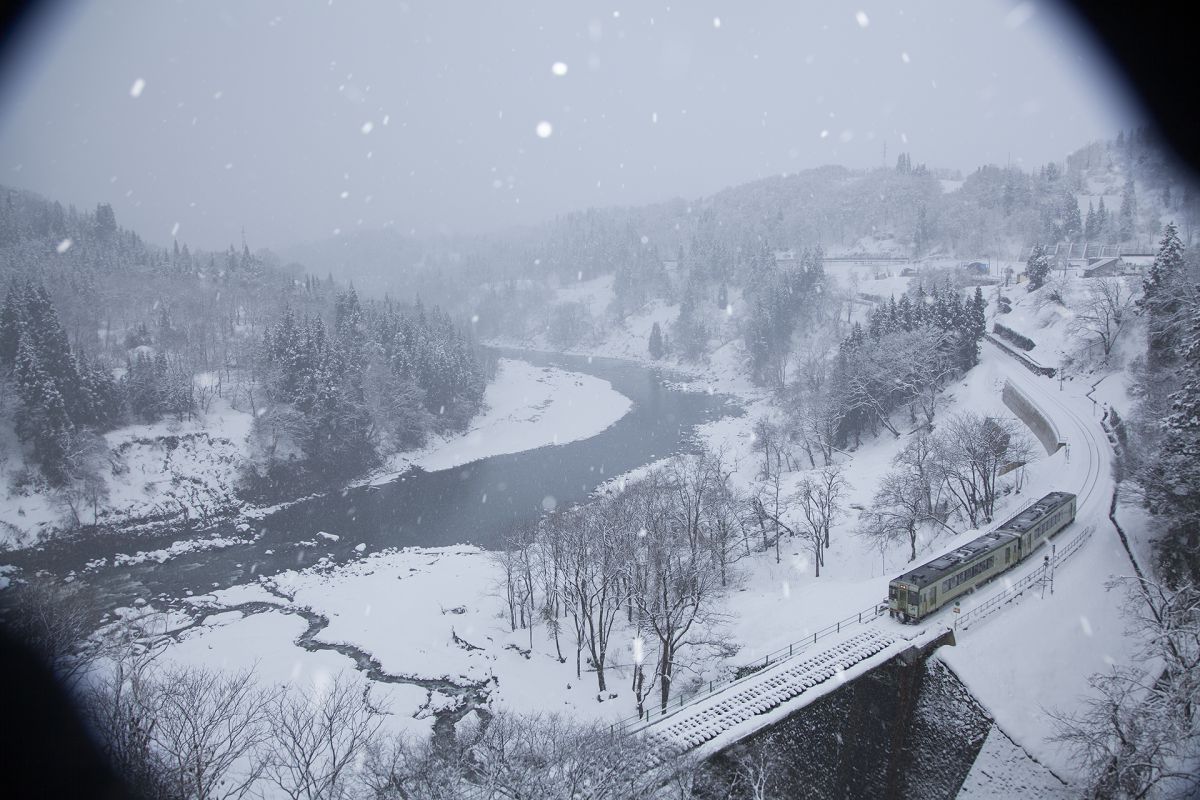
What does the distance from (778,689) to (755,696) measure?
0.87m

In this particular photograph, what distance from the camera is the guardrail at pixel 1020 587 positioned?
24.6 meters

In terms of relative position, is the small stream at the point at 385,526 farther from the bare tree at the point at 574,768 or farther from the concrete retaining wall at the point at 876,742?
the concrete retaining wall at the point at 876,742

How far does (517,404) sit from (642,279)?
2856 inches

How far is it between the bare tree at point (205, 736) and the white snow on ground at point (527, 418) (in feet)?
137

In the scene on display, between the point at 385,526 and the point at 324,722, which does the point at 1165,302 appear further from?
the point at 385,526

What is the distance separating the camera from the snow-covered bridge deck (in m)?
19.0

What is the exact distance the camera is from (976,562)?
2583cm

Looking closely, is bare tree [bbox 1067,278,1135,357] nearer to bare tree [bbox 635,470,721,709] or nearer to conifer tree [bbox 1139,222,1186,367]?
conifer tree [bbox 1139,222,1186,367]

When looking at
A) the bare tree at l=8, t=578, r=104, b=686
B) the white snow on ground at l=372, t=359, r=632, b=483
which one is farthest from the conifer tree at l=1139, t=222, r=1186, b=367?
the white snow on ground at l=372, t=359, r=632, b=483

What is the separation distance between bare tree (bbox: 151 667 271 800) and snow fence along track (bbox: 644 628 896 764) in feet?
35.8

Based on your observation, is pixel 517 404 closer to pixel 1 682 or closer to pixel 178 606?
pixel 178 606

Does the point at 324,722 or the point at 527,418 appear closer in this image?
the point at 324,722

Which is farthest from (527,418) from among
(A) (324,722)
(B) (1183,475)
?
(B) (1183,475)

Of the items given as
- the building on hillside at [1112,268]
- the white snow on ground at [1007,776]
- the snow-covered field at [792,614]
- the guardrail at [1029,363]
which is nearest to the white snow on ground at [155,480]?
the snow-covered field at [792,614]
